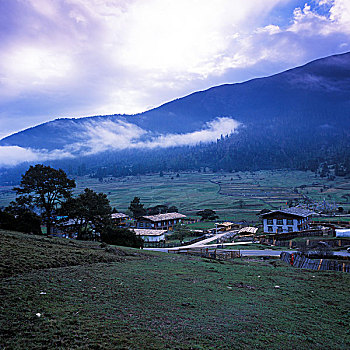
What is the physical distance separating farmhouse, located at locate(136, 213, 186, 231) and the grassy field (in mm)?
68706

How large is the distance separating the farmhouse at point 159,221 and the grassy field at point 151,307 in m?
68.7

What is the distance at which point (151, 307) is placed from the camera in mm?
13141

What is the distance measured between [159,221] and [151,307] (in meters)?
79.3

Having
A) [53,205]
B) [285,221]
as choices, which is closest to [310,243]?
[285,221]

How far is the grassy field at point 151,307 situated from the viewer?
9.58 metres

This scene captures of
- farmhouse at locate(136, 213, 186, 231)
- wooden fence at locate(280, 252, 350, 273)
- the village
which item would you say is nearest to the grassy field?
wooden fence at locate(280, 252, 350, 273)

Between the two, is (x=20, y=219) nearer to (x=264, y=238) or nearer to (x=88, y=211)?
(x=88, y=211)

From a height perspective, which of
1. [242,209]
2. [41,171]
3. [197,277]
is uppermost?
[41,171]

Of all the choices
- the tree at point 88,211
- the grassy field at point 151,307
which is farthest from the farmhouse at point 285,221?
the grassy field at point 151,307

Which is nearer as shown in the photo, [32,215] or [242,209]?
[32,215]

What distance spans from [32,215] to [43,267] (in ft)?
72.8

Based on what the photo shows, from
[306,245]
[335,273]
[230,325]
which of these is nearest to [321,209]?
[306,245]

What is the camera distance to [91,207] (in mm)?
44469

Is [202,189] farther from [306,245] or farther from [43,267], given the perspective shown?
[43,267]
